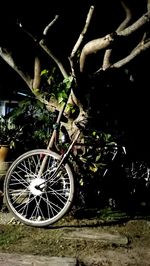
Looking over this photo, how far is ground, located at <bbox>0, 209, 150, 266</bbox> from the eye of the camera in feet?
9.84

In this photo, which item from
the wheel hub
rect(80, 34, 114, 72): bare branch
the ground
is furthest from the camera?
the wheel hub

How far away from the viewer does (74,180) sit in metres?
3.62

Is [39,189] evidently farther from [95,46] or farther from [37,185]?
[95,46]

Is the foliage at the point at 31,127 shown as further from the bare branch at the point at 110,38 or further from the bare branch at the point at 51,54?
the bare branch at the point at 110,38

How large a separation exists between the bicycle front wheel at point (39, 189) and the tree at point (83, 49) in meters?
0.76

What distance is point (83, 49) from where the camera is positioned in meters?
3.92

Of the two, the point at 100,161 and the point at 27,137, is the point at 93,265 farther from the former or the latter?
the point at 27,137

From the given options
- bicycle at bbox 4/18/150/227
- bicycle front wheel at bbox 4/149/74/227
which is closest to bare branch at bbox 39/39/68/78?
bicycle at bbox 4/18/150/227

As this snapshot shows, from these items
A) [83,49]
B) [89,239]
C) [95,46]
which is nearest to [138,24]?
[95,46]

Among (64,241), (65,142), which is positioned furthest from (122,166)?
(64,241)

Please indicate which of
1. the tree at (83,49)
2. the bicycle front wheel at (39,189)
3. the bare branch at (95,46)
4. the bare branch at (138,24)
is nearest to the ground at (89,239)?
the bicycle front wheel at (39,189)

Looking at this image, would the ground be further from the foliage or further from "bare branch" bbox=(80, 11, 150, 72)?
"bare branch" bbox=(80, 11, 150, 72)

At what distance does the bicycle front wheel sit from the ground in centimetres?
17

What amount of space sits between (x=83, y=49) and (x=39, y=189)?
1729 millimetres
